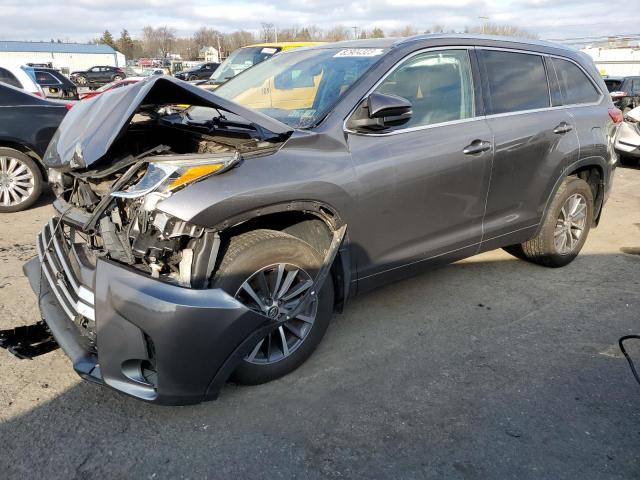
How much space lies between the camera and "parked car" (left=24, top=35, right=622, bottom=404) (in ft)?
8.02

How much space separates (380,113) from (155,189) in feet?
4.26

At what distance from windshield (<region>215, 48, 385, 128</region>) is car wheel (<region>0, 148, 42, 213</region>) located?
3337 millimetres

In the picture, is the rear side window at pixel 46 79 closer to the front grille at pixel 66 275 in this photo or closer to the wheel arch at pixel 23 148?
the wheel arch at pixel 23 148

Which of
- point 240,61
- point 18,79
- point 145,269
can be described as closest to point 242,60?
point 240,61

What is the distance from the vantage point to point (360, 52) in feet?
11.7

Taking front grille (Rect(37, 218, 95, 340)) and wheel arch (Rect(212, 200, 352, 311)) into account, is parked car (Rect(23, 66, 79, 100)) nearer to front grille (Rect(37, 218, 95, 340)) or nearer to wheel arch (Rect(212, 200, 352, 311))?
front grille (Rect(37, 218, 95, 340))

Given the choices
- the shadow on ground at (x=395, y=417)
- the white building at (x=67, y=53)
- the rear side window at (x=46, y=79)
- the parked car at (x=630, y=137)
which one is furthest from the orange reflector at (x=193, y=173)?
the white building at (x=67, y=53)

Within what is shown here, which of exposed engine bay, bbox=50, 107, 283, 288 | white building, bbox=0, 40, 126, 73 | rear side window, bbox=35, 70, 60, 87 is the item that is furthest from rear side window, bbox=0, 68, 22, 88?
white building, bbox=0, 40, 126, 73

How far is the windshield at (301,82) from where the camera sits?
329 cm

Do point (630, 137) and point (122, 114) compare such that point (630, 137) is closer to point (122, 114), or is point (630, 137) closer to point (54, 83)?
Result: point (122, 114)

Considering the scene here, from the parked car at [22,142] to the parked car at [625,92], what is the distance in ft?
40.9

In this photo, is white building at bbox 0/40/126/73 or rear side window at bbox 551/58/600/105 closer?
rear side window at bbox 551/58/600/105

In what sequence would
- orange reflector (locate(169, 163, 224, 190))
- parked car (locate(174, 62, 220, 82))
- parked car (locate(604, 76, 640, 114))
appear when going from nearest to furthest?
1. orange reflector (locate(169, 163, 224, 190))
2. parked car (locate(604, 76, 640, 114))
3. parked car (locate(174, 62, 220, 82))

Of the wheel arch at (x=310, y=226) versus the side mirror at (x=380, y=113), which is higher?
the side mirror at (x=380, y=113)
